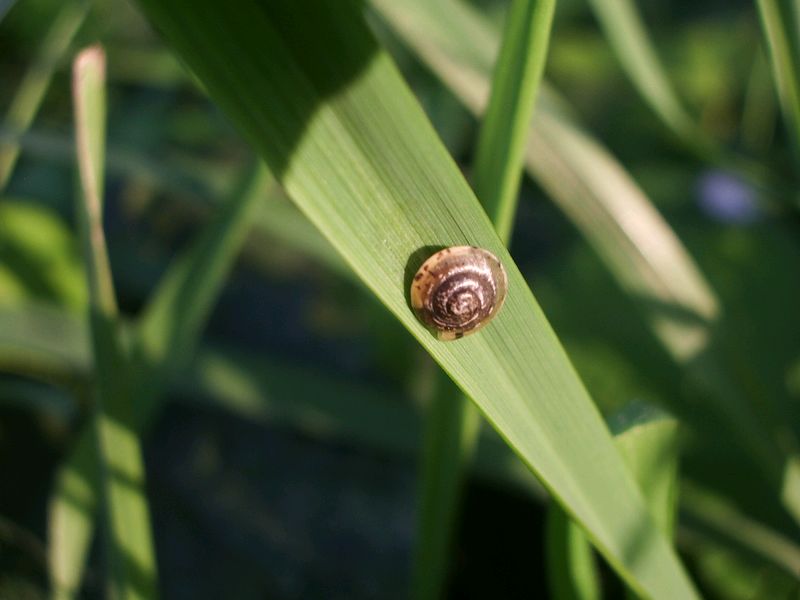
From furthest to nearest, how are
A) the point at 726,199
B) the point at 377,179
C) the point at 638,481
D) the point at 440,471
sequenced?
the point at 726,199 < the point at 440,471 < the point at 638,481 < the point at 377,179

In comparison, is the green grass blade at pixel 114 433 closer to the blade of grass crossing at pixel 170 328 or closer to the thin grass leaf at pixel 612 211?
the blade of grass crossing at pixel 170 328

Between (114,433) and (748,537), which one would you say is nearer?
(114,433)

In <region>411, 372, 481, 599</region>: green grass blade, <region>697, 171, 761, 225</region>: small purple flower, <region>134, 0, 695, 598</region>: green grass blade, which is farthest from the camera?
<region>697, 171, 761, 225</region>: small purple flower

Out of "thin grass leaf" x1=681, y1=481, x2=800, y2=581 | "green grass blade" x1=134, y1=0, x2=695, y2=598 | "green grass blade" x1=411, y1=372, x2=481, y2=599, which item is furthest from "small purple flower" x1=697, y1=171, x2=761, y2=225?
"green grass blade" x1=134, y1=0, x2=695, y2=598

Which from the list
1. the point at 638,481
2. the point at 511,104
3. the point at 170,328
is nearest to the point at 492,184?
Answer: the point at 511,104

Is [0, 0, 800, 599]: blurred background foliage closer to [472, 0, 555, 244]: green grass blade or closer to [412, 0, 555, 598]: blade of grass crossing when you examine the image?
[412, 0, 555, 598]: blade of grass crossing

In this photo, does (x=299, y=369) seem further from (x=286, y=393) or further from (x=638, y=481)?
(x=638, y=481)
